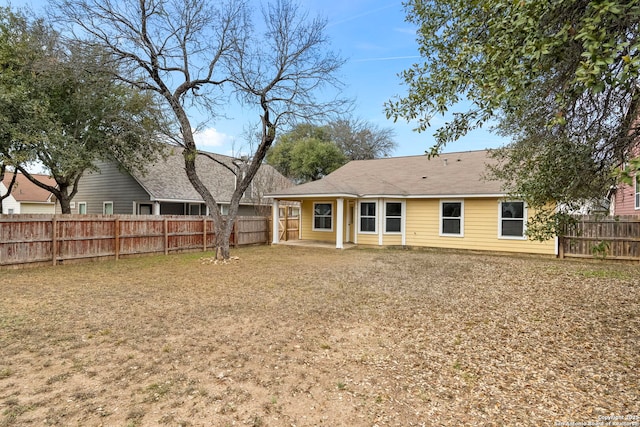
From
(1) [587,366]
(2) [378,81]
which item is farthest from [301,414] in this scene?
(2) [378,81]

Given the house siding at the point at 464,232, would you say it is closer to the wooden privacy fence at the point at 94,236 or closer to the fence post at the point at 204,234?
the fence post at the point at 204,234

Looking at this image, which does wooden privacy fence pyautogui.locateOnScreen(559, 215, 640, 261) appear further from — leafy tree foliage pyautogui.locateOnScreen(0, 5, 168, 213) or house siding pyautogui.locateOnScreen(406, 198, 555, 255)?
leafy tree foliage pyautogui.locateOnScreen(0, 5, 168, 213)

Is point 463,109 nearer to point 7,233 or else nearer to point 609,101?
point 609,101

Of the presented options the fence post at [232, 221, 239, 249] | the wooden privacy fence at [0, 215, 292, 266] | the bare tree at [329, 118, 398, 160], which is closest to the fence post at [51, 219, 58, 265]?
the wooden privacy fence at [0, 215, 292, 266]

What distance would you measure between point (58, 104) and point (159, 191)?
565 cm

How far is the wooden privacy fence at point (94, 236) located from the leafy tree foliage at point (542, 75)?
34.0ft

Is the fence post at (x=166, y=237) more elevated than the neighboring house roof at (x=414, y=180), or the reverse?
the neighboring house roof at (x=414, y=180)

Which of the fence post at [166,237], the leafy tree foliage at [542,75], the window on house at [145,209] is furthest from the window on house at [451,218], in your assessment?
the window on house at [145,209]

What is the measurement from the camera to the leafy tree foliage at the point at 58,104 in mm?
9773

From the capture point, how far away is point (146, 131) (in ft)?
44.1

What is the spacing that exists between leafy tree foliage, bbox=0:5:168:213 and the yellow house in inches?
269

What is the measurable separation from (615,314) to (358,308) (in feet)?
13.1

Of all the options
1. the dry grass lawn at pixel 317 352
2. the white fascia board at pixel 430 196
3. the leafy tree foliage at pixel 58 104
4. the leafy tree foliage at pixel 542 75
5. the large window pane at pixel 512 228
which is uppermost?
the leafy tree foliage at pixel 58 104

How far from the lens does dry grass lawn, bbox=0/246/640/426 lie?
9.16ft
